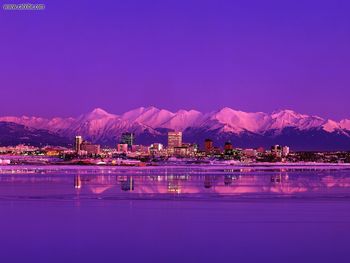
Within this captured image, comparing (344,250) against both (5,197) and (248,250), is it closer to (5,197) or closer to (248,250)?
(248,250)

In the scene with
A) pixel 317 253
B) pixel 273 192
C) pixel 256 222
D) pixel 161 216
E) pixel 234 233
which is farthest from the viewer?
pixel 273 192

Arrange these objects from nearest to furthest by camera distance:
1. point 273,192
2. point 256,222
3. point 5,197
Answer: point 256,222
point 5,197
point 273,192

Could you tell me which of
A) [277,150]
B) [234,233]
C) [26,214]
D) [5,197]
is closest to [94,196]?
[5,197]

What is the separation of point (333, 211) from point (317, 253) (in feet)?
24.2

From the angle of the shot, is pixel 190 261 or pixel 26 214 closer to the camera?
pixel 190 261

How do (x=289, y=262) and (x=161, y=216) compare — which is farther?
(x=161, y=216)

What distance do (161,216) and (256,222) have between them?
8.95ft

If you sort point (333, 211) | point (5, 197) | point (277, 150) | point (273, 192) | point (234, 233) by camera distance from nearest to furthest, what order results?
point (234, 233) → point (333, 211) → point (5, 197) → point (273, 192) → point (277, 150)

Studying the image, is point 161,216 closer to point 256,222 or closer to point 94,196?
point 256,222

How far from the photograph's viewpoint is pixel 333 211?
19641 millimetres

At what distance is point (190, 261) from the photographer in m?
11.7

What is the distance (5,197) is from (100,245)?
12.5 metres

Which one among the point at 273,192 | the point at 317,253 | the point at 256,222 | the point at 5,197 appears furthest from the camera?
the point at 273,192

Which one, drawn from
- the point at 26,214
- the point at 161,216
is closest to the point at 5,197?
the point at 26,214
